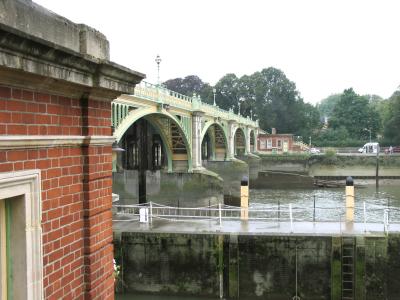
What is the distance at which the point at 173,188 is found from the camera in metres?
32.0

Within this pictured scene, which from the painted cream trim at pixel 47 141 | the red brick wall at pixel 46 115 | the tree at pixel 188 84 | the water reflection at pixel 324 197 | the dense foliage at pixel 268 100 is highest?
the tree at pixel 188 84

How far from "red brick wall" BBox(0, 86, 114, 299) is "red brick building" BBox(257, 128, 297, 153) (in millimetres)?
75927

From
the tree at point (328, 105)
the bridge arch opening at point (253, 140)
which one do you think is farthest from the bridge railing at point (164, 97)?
the tree at point (328, 105)

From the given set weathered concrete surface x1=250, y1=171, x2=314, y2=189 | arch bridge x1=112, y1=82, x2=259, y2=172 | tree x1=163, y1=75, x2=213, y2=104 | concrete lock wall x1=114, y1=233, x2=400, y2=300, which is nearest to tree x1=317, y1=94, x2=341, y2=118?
tree x1=163, y1=75, x2=213, y2=104

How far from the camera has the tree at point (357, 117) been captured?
92750mm

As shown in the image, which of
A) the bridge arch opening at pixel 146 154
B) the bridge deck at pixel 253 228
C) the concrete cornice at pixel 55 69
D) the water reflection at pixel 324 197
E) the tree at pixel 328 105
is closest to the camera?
the concrete cornice at pixel 55 69

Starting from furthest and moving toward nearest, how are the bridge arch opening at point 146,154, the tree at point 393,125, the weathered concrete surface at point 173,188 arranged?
the tree at point 393,125 < the bridge arch opening at point 146,154 < the weathered concrete surface at point 173,188

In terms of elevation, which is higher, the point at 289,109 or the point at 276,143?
the point at 289,109

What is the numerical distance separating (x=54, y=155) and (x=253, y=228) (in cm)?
1181

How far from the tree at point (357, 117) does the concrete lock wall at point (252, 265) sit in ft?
274

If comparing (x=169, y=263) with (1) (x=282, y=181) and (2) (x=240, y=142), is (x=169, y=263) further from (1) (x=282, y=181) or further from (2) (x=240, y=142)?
(2) (x=240, y=142)

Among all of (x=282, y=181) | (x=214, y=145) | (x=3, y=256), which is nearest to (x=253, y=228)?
(x=3, y=256)

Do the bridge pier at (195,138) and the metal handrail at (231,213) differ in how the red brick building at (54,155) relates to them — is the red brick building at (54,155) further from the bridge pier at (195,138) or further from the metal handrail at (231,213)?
the bridge pier at (195,138)

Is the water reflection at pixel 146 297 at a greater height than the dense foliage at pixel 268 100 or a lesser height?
lesser
